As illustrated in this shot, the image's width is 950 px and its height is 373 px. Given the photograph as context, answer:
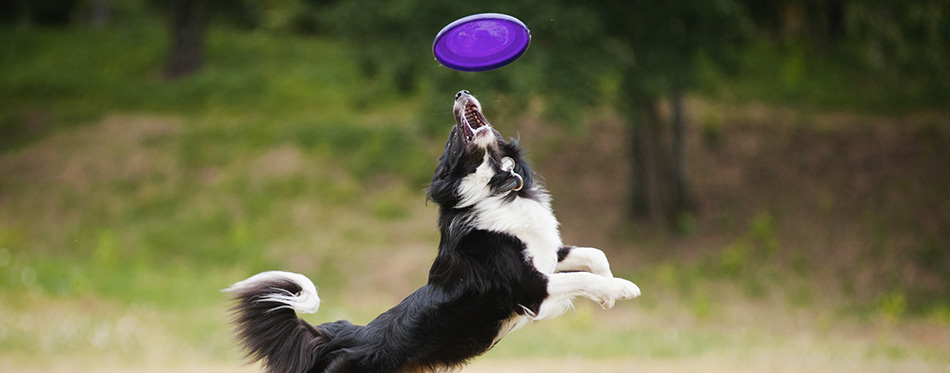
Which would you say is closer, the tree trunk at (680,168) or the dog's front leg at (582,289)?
the dog's front leg at (582,289)

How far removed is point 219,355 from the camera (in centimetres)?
1078

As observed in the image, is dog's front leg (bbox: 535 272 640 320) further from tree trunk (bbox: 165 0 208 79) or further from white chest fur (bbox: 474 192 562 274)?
tree trunk (bbox: 165 0 208 79)

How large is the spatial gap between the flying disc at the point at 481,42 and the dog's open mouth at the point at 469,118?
0.49m

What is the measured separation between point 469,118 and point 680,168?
40.7 ft

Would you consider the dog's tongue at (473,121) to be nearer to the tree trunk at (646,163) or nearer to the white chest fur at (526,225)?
the white chest fur at (526,225)

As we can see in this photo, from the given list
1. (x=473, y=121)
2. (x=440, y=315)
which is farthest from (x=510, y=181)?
(x=440, y=315)

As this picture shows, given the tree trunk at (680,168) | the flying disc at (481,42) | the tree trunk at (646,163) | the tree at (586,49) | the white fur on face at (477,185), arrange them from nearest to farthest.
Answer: the white fur on face at (477,185)
the flying disc at (481,42)
the tree at (586,49)
the tree trunk at (646,163)
the tree trunk at (680,168)

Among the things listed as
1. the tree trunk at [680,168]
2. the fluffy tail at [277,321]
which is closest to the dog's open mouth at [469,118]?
the fluffy tail at [277,321]

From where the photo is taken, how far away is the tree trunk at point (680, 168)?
16547mm

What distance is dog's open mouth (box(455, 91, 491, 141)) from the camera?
4980 millimetres

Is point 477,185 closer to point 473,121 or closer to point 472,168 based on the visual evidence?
point 472,168

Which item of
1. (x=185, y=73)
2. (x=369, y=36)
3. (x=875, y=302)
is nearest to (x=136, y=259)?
(x=369, y=36)

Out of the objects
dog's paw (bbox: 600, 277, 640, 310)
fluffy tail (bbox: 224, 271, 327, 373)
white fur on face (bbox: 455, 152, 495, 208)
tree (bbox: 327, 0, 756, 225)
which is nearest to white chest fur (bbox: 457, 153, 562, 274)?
white fur on face (bbox: 455, 152, 495, 208)

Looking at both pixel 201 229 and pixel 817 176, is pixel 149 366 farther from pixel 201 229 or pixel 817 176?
pixel 817 176
